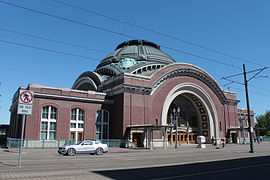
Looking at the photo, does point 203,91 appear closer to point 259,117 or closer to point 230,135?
point 230,135

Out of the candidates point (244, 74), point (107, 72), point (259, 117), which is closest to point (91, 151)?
point (244, 74)

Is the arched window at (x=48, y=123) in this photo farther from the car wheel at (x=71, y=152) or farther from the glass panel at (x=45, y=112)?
the car wheel at (x=71, y=152)

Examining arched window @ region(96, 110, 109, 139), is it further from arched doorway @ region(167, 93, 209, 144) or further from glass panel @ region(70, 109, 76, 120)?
arched doorway @ region(167, 93, 209, 144)

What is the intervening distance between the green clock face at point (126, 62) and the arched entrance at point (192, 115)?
10.8 metres

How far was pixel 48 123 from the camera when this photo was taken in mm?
33375

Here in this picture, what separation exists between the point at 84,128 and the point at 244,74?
22.9 m

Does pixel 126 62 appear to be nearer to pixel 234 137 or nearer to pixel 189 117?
pixel 189 117

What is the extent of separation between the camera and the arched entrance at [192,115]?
4541 centimetres

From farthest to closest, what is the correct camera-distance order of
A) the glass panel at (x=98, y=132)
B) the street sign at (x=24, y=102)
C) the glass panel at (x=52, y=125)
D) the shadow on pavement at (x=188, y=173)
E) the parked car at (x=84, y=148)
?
the glass panel at (x=98, y=132) → the glass panel at (x=52, y=125) → the parked car at (x=84, y=148) → the street sign at (x=24, y=102) → the shadow on pavement at (x=188, y=173)

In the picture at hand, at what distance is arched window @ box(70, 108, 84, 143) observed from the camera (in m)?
35.3

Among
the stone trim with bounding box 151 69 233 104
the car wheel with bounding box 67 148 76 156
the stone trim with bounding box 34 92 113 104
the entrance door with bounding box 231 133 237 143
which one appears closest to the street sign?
the car wheel with bounding box 67 148 76 156

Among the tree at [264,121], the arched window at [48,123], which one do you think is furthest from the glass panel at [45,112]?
the tree at [264,121]

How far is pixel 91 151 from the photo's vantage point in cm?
2294

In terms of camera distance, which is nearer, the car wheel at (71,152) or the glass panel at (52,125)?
the car wheel at (71,152)
